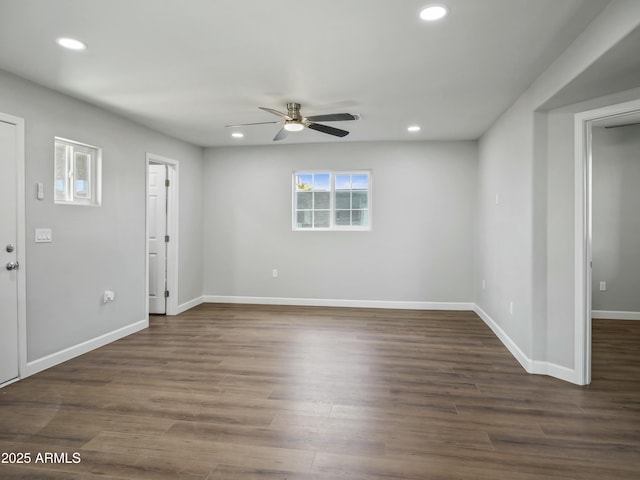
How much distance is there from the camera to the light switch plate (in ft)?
10.8

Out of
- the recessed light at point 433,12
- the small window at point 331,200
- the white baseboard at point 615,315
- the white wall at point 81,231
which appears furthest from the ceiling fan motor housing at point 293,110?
the white baseboard at point 615,315

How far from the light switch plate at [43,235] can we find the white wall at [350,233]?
9.61 ft

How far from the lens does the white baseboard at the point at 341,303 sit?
575 cm

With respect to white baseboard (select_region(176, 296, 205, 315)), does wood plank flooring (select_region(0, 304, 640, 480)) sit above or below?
below

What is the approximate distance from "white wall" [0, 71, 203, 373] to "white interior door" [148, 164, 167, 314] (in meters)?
0.46

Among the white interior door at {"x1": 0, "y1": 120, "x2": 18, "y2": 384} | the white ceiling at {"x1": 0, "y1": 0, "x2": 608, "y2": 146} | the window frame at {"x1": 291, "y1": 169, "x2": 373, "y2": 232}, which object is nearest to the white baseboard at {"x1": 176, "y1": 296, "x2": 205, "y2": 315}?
the window frame at {"x1": 291, "y1": 169, "x2": 373, "y2": 232}

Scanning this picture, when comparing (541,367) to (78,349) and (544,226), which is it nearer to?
(544,226)

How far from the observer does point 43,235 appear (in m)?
3.33

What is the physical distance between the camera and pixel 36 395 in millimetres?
2842

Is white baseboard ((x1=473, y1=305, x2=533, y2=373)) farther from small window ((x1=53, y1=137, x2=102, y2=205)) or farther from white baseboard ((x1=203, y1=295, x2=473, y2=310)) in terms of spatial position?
small window ((x1=53, y1=137, x2=102, y2=205))

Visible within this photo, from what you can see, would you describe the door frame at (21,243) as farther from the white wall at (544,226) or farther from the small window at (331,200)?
the white wall at (544,226)

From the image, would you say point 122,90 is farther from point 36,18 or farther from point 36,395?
point 36,395

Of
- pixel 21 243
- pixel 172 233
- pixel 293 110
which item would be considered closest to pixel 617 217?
pixel 293 110

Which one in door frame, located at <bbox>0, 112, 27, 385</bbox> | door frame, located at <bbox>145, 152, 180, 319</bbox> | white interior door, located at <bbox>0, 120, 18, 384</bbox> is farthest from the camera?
door frame, located at <bbox>145, 152, 180, 319</bbox>
